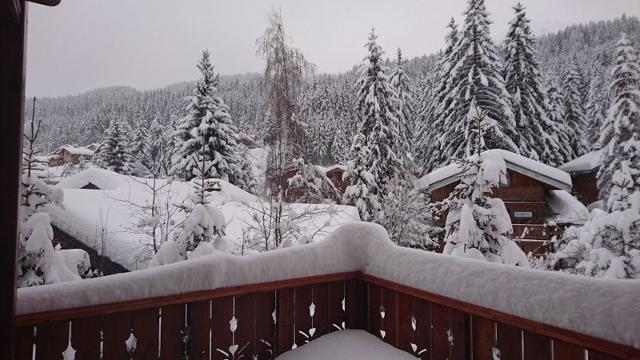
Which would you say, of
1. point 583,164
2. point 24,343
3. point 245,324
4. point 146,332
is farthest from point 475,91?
point 24,343

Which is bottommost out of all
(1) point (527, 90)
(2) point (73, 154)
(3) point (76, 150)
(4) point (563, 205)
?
(4) point (563, 205)

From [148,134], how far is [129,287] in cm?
3072

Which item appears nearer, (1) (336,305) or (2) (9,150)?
(2) (9,150)

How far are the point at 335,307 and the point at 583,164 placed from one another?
2583cm

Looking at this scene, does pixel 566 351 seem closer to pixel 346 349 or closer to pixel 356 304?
pixel 346 349

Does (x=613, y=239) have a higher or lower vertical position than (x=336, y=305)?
higher

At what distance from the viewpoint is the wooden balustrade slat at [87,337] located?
2.26m

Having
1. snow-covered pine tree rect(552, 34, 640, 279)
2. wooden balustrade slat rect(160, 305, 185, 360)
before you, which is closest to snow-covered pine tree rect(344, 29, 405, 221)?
snow-covered pine tree rect(552, 34, 640, 279)

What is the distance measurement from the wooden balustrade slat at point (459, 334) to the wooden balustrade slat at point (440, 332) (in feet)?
0.12

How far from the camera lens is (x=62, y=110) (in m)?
18.6

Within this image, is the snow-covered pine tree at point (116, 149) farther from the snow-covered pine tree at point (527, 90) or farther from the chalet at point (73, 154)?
the snow-covered pine tree at point (527, 90)

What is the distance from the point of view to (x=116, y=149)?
97.7 ft

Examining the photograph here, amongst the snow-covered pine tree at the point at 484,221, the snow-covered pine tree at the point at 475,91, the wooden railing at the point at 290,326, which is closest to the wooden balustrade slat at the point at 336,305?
the wooden railing at the point at 290,326

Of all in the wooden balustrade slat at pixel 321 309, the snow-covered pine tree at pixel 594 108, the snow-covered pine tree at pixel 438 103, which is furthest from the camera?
the snow-covered pine tree at pixel 594 108
